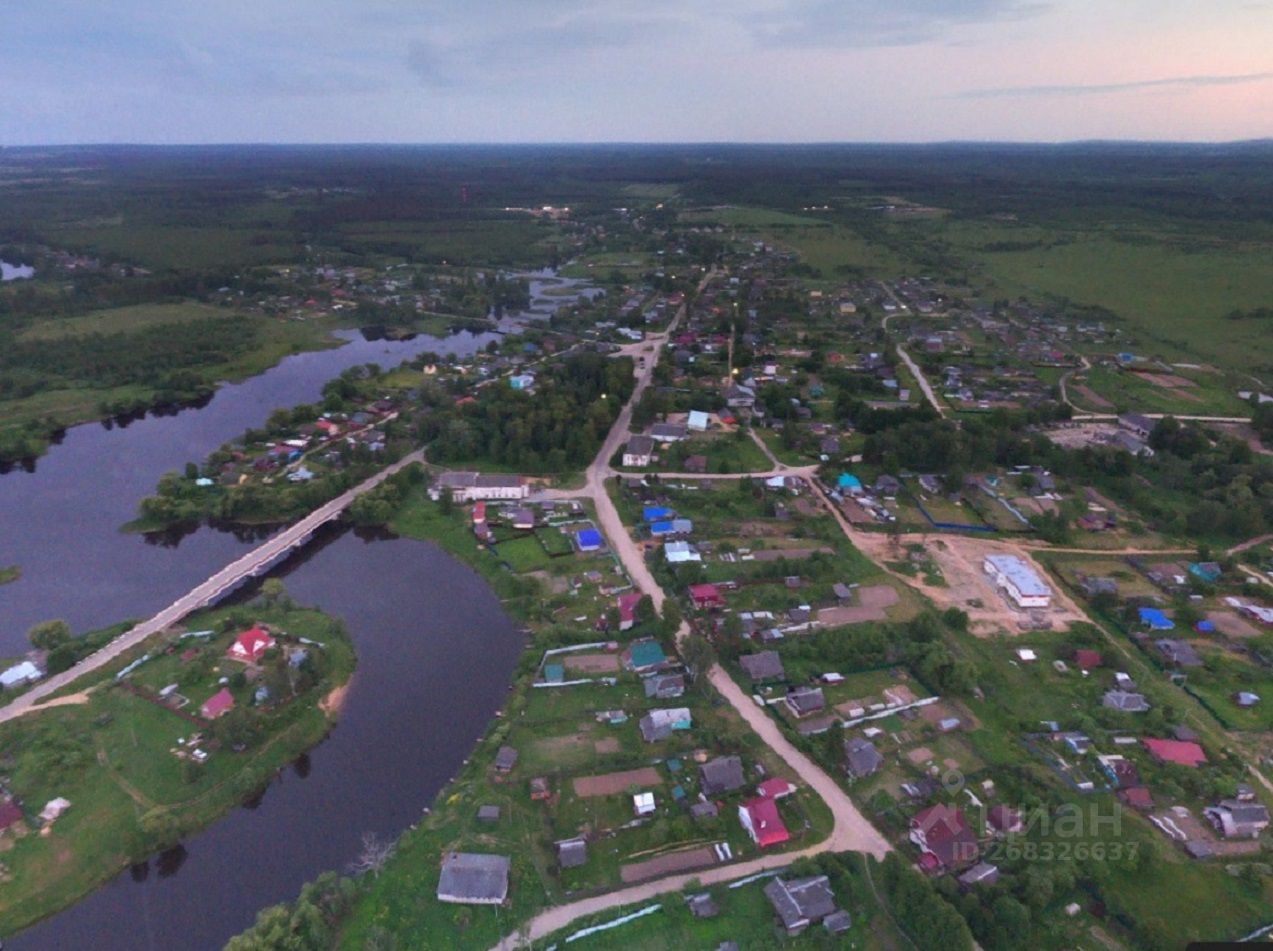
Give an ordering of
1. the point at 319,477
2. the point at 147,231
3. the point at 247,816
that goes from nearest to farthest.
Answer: the point at 247,816, the point at 319,477, the point at 147,231

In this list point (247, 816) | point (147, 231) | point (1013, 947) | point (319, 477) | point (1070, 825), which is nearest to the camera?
point (1013, 947)

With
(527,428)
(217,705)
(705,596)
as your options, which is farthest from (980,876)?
(527,428)

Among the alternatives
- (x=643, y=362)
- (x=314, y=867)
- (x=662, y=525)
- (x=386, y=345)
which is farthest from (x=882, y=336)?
(x=314, y=867)

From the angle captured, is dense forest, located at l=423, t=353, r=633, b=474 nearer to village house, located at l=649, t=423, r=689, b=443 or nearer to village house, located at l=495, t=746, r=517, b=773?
village house, located at l=649, t=423, r=689, b=443

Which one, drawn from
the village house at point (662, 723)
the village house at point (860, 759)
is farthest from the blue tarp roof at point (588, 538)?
the village house at point (860, 759)

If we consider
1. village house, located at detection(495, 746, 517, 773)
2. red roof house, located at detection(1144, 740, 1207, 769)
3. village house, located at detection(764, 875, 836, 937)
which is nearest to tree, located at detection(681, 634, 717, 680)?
village house, located at detection(495, 746, 517, 773)

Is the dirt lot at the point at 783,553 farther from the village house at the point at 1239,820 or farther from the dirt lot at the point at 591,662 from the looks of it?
the village house at the point at 1239,820

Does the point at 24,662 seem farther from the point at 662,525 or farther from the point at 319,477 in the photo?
the point at 662,525
